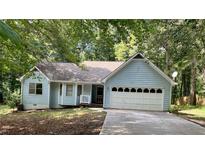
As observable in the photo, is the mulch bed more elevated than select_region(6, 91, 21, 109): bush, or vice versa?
select_region(6, 91, 21, 109): bush

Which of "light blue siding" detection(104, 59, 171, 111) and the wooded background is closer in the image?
the wooded background

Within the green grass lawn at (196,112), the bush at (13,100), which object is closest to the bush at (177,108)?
the green grass lawn at (196,112)

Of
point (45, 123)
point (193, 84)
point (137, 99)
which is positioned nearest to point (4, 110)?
point (45, 123)

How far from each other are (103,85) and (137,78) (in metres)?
1.24

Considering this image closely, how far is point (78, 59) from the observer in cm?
580

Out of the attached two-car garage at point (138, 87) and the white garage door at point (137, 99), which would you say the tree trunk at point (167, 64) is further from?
the white garage door at point (137, 99)

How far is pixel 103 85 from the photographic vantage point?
30.2ft

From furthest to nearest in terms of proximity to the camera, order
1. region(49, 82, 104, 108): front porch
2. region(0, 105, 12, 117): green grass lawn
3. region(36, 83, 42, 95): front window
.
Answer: region(49, 82, 104, 108): front porch < region(36, 83, 42, 95): front window < region(0, 105, 12, 117): green grass lawn

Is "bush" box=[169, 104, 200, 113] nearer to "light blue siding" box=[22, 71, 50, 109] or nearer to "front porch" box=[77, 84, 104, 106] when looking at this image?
"front porch" box=[77, 84, 104, 106]

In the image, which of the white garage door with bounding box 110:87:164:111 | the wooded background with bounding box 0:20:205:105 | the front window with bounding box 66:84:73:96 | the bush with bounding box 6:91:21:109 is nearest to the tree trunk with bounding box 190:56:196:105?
the wooded background with bounding box 0:20:205:105

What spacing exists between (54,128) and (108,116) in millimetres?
1622

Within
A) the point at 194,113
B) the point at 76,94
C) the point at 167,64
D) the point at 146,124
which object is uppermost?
the point at 167,64

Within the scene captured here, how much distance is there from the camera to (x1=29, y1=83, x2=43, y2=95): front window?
26.2 ft

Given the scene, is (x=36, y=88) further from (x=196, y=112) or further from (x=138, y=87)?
(x=196, y=112)
